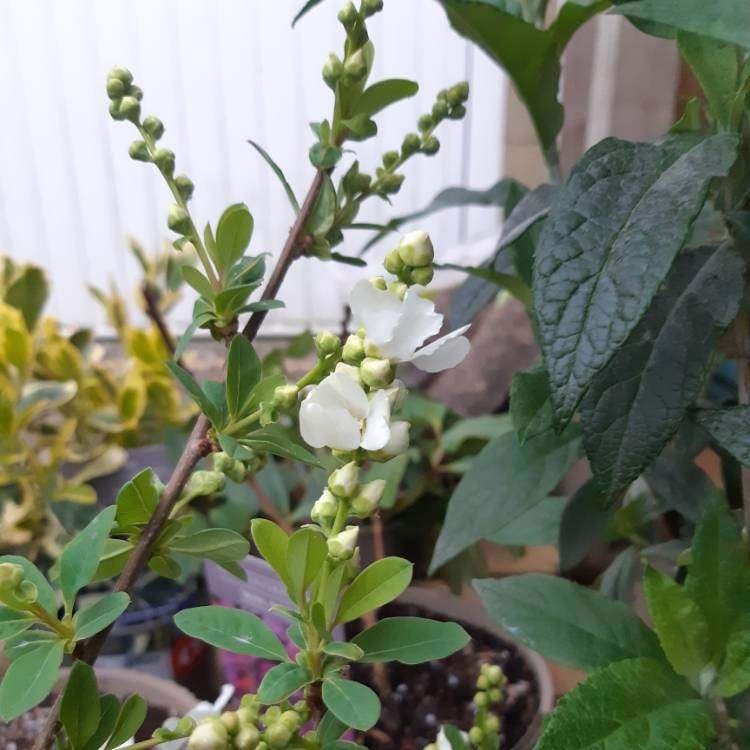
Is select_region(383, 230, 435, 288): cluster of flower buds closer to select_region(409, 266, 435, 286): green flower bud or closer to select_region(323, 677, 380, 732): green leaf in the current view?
select_region(409, 266, 435, 286): green flower bud

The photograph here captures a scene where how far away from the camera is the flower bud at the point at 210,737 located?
24 centimetres

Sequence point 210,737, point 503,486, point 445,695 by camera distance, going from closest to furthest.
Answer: point 210,737, point 503,486, point 445,695

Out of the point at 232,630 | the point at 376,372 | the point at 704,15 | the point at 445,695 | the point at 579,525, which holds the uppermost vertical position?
the point at 704,15

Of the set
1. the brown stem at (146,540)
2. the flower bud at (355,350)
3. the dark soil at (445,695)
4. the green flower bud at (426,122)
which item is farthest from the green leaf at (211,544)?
the dark soil at (445,695)

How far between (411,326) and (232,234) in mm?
130

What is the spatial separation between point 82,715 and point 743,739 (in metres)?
0.31

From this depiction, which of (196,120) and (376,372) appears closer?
(376,372)

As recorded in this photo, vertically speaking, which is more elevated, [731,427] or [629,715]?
[731,427]

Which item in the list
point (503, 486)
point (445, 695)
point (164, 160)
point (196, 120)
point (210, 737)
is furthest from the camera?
point (196, 120)

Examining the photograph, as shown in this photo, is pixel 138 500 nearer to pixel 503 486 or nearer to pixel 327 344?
pixel 327 344

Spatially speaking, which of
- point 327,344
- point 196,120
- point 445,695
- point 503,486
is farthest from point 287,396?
point 196,120

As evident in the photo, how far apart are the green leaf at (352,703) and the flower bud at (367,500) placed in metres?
0.06

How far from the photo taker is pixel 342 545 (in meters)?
0.25

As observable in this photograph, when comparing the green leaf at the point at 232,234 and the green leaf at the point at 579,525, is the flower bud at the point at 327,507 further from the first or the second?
the green leaf at the point at 579,525
